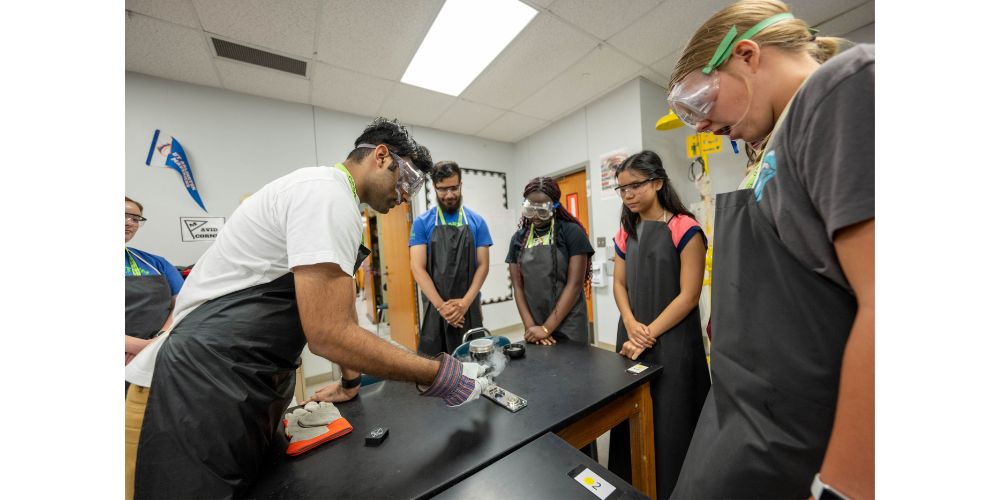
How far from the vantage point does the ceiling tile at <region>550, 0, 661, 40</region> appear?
2.30m

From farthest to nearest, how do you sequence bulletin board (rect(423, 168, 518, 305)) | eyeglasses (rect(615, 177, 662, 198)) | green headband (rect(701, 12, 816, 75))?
bulletin board (rect(423, 168, 518, 305)) < eyeglasses (rect(615, 177, 662, 198)) < green headband (rect(701, 12, 816, 75))

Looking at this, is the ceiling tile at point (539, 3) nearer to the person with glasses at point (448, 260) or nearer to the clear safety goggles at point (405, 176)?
the person with glasses at point (448, 260)

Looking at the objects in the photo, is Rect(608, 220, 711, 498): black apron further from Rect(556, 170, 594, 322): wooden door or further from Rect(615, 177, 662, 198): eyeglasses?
Rect(556, 170, 594, 322): wooden door

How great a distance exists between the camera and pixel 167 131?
291cm

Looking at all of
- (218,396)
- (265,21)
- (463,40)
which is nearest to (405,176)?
(218,396)

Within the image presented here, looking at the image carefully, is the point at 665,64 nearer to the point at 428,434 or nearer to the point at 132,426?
the point at 428,434

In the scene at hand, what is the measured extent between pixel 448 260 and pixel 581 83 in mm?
2392

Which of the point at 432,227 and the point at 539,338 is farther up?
the point at 432,227

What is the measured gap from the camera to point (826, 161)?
0.44m

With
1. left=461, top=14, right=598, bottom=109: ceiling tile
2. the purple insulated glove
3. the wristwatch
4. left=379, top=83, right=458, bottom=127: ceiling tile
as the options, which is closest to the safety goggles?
the wristwatch

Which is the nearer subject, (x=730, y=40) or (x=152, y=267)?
(x=730, y=40)

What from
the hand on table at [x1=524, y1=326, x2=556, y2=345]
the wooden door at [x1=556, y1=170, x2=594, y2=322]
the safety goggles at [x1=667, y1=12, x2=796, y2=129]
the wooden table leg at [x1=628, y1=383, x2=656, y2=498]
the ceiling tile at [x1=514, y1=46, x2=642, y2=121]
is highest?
the ceiling tile at [x1=514, y1=46, x2=642, y2=121]

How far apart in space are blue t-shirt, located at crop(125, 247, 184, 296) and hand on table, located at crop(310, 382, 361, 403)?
181 centimetres
